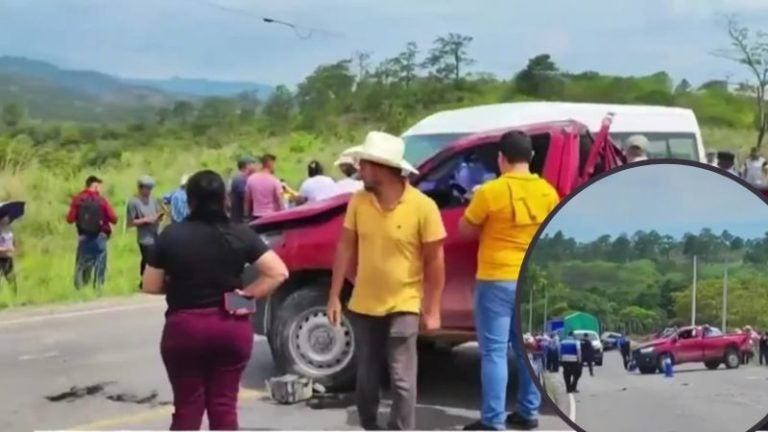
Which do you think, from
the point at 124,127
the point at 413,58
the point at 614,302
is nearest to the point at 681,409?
the point at 614,302

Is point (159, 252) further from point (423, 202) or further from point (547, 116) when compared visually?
point (547, 116)

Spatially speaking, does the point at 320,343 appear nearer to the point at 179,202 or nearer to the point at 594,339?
the point at 179,202

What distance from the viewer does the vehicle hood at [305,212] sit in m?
5.56

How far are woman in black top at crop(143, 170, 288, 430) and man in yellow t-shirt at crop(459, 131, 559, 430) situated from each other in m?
0.56

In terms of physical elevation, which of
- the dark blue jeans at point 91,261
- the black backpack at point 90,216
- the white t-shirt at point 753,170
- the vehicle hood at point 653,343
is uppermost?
the white t-shirt at point 753,170

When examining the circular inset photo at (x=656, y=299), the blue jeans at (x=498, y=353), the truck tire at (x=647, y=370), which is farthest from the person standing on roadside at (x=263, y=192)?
the truck tire at (x=647, y=370)

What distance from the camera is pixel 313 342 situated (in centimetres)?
564

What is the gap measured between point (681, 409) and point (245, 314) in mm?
1204

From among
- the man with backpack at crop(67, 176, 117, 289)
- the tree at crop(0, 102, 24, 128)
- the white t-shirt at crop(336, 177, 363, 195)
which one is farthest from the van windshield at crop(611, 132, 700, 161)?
the tree at crop(0, 102, 24, 128)

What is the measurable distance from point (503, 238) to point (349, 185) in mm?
449

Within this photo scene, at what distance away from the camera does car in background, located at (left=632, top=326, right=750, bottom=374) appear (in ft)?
17.6

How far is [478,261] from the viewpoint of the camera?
548 centimetres

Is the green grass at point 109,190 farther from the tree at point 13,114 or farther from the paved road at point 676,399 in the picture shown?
the paved road at point 676,399

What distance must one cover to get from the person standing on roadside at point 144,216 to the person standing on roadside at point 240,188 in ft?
0.68
